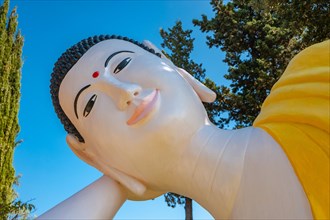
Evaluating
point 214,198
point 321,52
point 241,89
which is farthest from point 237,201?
point 241,89

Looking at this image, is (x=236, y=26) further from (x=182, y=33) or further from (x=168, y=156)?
(x=168, y=156)

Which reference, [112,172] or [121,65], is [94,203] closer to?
[112,172]

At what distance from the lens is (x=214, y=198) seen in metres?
1.89

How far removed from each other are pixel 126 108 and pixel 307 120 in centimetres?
88

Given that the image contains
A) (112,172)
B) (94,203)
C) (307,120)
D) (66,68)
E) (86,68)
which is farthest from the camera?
(66,68)

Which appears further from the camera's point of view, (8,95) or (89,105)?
(8,95)

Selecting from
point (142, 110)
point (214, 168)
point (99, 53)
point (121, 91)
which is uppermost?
point (99, 53)

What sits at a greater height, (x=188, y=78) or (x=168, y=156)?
(x=188, y=78)

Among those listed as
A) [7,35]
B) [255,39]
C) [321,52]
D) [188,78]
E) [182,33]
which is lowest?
[321,52]

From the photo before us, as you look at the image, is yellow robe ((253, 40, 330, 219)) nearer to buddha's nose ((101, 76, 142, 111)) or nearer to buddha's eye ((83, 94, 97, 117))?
buddha's nose ((101, 76, 142, 111))

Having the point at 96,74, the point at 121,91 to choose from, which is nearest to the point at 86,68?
the point at 96,74

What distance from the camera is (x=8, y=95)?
10.8m

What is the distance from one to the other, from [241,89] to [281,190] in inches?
386

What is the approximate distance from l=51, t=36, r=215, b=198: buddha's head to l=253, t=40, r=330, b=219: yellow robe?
42 cm
